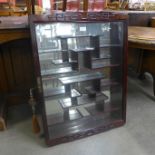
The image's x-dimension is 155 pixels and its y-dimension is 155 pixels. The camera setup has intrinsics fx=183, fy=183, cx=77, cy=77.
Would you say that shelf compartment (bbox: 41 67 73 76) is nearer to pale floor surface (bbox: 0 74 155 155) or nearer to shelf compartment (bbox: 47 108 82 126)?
shelf compartment (bbox: 47 108 82 126)

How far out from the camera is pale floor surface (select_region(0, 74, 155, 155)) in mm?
1396

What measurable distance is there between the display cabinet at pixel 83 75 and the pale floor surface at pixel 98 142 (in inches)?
2.6

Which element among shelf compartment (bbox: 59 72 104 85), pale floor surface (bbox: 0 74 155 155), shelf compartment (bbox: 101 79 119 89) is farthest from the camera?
shelf compartment (bbox: 101 79 119 89)

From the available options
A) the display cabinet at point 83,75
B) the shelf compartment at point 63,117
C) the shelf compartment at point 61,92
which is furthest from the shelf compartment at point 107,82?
the shelf compartment at point 63,117

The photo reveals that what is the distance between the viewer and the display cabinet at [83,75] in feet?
4.71

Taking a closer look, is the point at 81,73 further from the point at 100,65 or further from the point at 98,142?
the point at 98,142

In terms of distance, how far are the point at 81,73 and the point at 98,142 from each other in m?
0.59

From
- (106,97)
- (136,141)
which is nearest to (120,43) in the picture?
(106,97)

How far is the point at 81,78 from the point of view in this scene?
1.58m

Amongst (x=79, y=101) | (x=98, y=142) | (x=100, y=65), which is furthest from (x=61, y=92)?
(x=98, y=142)

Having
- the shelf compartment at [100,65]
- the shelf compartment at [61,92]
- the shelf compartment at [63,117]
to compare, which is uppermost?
the shelf compartment at [100,65]

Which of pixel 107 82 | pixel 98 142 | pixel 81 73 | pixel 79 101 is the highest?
pixel 81 73

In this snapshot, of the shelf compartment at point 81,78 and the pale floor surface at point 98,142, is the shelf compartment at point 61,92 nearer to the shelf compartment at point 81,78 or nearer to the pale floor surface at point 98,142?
the shelf compartment at point 81,78

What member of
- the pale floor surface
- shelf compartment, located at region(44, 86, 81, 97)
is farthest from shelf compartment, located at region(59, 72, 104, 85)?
the pale floor surface
